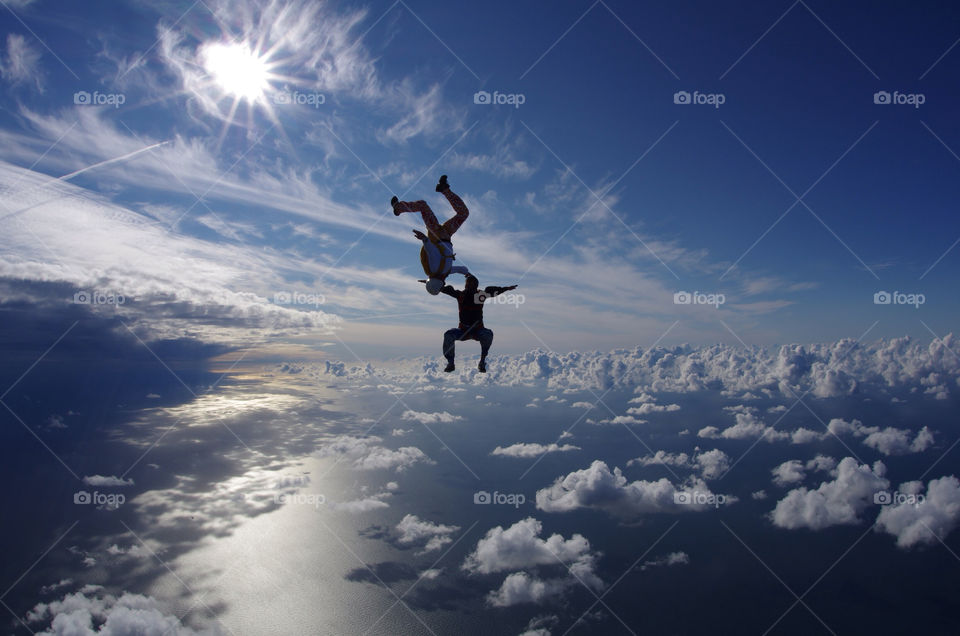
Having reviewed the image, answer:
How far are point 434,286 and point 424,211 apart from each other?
1.94 m

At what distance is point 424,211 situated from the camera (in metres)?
9.30

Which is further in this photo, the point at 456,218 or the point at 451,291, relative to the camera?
the point at 451,291

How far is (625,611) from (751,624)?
53545 mm

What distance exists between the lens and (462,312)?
10.9 metres

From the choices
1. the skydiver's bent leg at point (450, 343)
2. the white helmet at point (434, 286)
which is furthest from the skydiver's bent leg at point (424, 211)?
the skydiver's bent leg at point (450, 343)

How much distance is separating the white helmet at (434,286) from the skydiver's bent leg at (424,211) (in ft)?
4.15

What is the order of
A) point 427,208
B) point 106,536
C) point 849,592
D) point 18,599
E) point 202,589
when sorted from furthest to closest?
point 106,536, point 849,592, point 202,589, point 18,599, point 427,208

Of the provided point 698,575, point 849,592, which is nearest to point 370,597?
point 698,575

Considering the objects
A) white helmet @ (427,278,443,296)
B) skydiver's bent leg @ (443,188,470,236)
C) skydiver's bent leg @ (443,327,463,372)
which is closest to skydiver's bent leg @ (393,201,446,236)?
skydiver's bent leg @ (443,188,470,236)

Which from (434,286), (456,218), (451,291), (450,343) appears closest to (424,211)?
(456,218)

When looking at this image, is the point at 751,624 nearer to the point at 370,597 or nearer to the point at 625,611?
the point at 625,611

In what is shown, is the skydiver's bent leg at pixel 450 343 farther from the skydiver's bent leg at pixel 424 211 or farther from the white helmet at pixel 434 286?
the skydiver's bent leg at pixel 424 211

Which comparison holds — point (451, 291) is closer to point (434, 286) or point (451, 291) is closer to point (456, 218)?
point (434, 286)

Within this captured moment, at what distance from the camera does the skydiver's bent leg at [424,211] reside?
888cm
